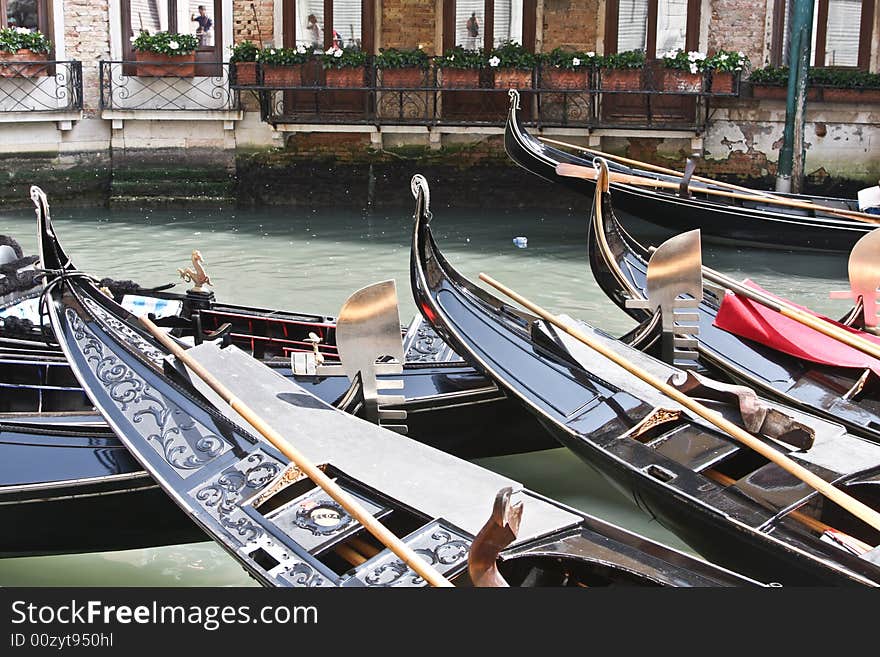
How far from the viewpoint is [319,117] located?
6473mm

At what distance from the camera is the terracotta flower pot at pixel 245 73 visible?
6.34 metres

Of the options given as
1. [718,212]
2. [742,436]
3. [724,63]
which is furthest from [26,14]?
[742,436]

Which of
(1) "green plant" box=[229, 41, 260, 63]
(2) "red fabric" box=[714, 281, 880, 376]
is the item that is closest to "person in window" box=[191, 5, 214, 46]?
(1) "green plant" box=[229, 41, 260, 63]

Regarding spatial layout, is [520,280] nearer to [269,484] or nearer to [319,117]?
[319,117]

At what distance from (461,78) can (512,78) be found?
27 centimetres

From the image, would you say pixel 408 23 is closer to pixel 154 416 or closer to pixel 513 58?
pixel 513 58

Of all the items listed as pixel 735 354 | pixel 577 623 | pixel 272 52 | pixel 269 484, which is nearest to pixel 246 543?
pixel 269 484

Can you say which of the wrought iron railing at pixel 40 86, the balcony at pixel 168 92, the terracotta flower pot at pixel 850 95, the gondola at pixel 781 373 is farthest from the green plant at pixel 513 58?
the gondola at pixel 781 373

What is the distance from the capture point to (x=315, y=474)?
64.1 inches

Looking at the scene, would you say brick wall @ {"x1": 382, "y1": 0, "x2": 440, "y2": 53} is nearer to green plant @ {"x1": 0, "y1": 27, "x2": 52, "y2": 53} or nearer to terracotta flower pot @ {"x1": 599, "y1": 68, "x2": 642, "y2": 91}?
terracotta flower pot @ {"x1": 599, "y1": 68, "x2": 642, "y2": 91}

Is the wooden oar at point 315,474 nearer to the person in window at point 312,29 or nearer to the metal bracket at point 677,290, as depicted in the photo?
the metal bracket at point 677,290

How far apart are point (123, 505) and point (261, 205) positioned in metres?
4.98

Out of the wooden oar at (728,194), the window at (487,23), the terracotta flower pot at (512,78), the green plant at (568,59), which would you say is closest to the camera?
the wooden oar at (728,194)

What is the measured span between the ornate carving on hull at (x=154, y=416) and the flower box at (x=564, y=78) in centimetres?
449
